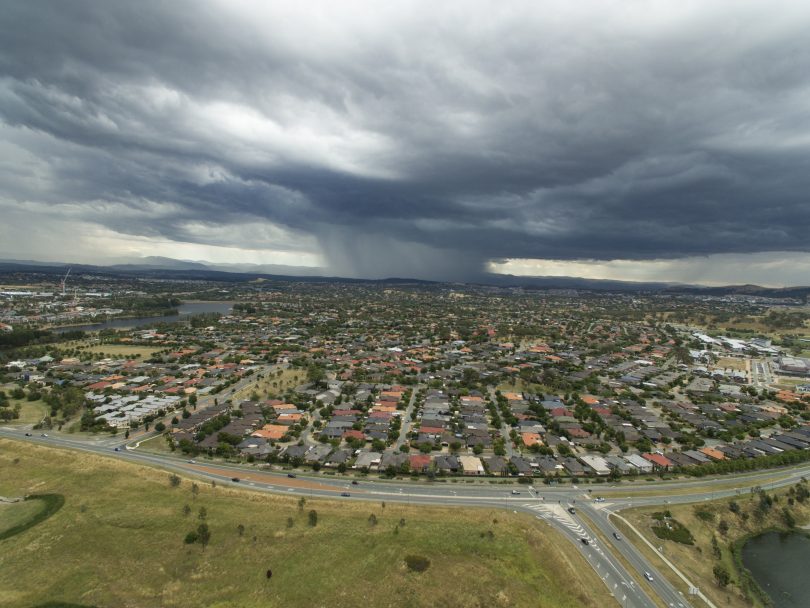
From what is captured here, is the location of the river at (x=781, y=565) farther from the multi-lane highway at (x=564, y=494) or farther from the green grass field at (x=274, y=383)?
the green grass field at (x=274, y=383)

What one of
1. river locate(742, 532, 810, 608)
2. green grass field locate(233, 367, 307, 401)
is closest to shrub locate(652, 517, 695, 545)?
river locate(742, 532, 810, 608)

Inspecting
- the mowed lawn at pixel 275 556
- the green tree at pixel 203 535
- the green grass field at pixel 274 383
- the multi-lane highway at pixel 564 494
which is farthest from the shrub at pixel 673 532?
the green grass field at pixel 274 383

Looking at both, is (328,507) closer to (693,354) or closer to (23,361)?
(23,361)

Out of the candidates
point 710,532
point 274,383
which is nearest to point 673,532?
point 710,532

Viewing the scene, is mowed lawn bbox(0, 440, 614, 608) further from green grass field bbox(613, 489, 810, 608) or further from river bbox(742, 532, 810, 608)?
river bbox(742, 532, 810, 608)

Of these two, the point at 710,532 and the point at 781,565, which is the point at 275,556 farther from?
the point at 781,565
